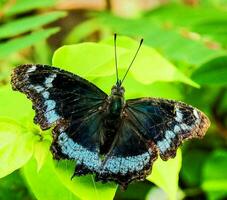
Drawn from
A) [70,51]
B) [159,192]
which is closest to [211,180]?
[159,192]

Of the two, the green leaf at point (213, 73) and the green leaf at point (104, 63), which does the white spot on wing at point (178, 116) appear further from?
the green leaf at point (213, 73)

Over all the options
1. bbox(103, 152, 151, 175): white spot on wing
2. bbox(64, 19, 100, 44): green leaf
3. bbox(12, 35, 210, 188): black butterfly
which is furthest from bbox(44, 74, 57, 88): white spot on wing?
bbox(64, 19, 100, 44): green leaf

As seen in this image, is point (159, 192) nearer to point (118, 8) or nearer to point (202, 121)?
point (202, 121)

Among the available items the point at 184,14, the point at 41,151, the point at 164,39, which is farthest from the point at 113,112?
the point at 184,14

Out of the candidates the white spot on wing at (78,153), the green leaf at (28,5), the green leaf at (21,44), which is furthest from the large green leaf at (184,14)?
the white spot on wing at (78,153)

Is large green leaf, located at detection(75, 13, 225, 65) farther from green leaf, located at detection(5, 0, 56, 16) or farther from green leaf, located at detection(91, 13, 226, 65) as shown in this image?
green leaf, located at detection(5, 0, 56, 16)
